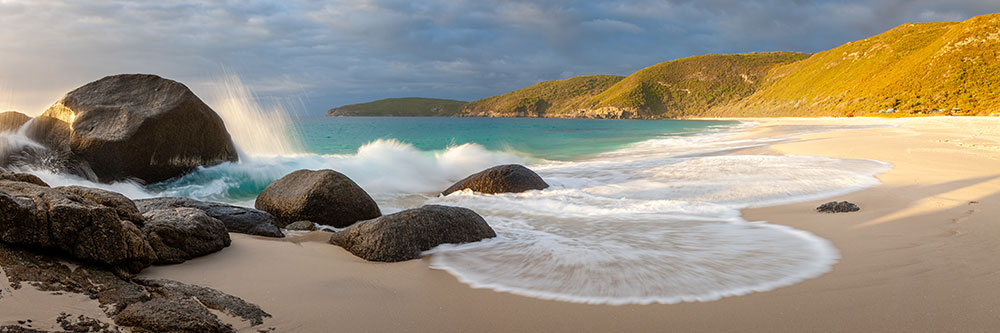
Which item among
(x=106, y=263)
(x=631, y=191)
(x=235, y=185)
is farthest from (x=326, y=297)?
(x=235, y=185)

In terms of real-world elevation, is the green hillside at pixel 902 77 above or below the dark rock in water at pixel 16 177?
above

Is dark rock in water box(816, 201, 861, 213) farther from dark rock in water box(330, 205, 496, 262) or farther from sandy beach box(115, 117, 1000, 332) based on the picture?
dark rock in water box(330, 205, 496, 262)

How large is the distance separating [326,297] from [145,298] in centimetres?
97

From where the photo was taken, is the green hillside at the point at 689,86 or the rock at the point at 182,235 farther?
the green hillside at the point at 689,86

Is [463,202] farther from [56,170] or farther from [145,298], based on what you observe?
[56,170]

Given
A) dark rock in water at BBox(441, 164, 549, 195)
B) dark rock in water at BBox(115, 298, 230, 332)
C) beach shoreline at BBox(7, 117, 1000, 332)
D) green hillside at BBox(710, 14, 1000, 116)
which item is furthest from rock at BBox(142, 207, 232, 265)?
green hillside at BBox(710, 14, 1000, 116)

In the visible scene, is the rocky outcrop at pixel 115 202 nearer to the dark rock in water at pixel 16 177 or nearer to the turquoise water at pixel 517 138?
the dark rock in water at pixel 16 177

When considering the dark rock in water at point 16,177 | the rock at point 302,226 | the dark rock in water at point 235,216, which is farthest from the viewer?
the rock at point 302,226

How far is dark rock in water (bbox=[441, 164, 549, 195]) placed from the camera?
8812 millimetres

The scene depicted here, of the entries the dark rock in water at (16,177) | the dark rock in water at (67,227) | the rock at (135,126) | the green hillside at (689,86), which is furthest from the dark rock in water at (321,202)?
the green hillside at (689,86)

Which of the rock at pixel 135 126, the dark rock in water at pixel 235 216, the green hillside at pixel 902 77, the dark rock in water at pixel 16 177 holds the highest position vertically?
the green hillside at pixel 902 77

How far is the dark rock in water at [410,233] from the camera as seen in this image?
14.2 feet

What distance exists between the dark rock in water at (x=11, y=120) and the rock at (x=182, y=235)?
8.04 m

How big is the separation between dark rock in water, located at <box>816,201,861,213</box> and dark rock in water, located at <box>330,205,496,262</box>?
422cm
